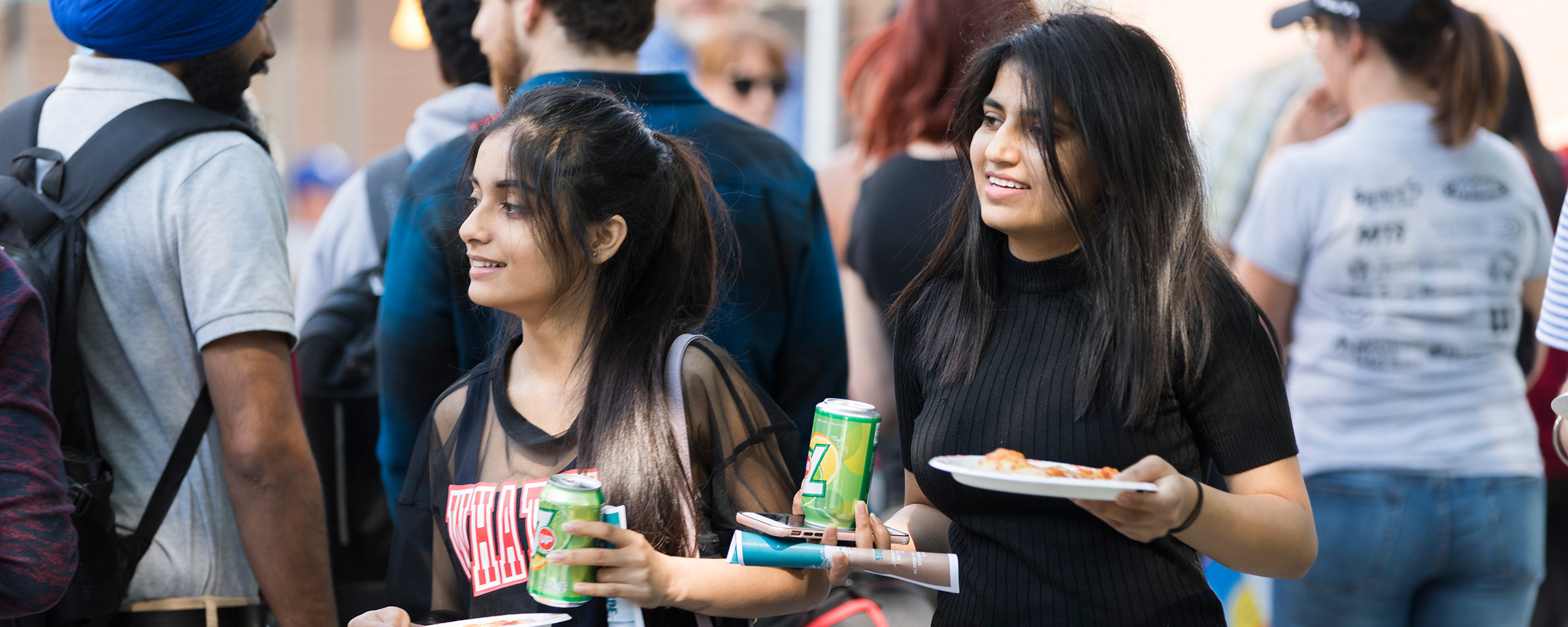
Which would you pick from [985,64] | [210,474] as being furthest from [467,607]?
[985,64]

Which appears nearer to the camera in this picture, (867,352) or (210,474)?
(210,474)

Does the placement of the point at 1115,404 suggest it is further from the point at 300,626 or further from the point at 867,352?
the point at 867,352

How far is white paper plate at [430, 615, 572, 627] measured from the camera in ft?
5.63

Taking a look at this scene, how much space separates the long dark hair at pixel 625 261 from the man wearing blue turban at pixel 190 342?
0.49 m

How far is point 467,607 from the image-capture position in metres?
2.04

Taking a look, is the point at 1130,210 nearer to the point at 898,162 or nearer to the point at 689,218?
the point at 689,218

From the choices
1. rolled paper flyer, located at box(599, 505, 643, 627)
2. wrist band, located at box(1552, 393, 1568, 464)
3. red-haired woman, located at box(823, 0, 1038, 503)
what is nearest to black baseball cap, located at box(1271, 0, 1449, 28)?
red-haired woman, located at box(823, 0, 1038, 503)

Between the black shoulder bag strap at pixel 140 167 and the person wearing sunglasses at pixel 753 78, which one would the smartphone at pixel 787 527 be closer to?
the black shoulder bag strap at pixel 140 167

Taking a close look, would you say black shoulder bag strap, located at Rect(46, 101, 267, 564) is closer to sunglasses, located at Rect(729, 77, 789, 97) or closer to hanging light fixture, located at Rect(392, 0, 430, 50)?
hanging light fixture, located at Rect(392, 0, 430, 50)

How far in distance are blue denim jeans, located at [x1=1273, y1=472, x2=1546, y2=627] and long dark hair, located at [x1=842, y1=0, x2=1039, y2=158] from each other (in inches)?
59.1

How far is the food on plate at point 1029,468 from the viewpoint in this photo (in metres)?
1.57

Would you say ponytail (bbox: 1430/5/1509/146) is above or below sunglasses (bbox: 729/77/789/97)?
below

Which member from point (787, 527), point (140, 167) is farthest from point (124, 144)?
point (787, 527)

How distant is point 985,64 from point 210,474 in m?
1.61
